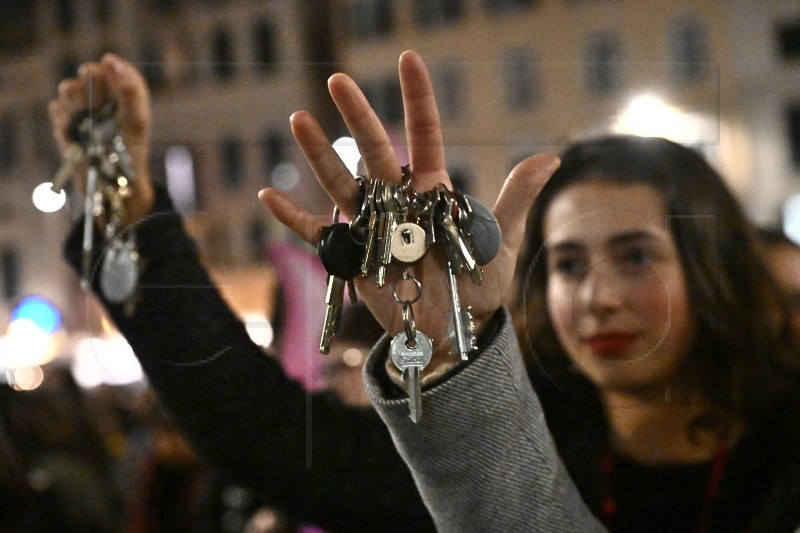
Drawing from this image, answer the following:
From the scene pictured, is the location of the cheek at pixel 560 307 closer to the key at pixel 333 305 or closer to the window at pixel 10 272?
the key at pixel 333 305

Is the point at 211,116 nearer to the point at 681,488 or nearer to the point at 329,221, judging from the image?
the point at 329,221

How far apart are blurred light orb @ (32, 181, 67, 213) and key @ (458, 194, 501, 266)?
36cm

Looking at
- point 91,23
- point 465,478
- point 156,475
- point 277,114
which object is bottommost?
point 156,475

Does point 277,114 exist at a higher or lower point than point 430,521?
higher

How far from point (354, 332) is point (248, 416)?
0.12 m

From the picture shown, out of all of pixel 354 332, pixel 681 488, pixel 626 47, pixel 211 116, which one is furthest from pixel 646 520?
pixel 211 116

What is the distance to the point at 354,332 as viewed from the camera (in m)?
0.62

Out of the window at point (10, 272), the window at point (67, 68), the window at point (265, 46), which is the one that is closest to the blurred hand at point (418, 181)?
the window at point (265, 46)

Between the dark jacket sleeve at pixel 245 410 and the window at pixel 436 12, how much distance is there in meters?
0.42

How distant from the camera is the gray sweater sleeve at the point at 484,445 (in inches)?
19.1

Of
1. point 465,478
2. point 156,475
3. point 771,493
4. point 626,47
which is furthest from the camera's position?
point 156,475

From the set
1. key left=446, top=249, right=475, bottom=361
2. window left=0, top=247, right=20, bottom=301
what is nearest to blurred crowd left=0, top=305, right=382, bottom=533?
window left=0, top=247, right=20, bottom=301

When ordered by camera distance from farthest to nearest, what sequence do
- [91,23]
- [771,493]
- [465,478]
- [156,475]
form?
[156,475]
[91,23]
[771,493]
[465,478]

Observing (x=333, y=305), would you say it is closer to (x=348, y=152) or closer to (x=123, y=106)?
(x=348, y=152)
